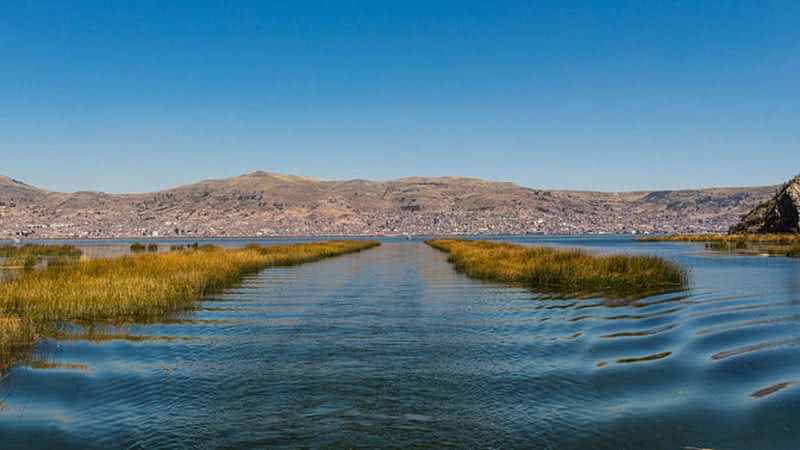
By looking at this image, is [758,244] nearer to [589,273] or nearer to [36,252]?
[589,273]

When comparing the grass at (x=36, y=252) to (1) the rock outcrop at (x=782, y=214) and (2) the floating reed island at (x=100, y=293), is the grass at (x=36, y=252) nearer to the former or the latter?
(2) the floating reed island at (x=100, y=293)

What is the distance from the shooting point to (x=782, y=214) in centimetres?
9325

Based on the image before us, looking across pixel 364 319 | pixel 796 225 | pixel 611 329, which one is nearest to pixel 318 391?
pixel 364 319

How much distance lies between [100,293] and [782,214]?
105189 mm

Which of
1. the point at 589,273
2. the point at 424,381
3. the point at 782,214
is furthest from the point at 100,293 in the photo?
the point at 782,214

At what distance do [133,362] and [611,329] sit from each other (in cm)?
1328

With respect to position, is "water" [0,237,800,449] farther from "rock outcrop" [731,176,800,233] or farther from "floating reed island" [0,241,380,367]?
"rock outcrop" [731,176,800,233]

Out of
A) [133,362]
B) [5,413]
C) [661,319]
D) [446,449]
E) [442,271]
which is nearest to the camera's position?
[446,449]

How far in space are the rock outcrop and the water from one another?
85.1m

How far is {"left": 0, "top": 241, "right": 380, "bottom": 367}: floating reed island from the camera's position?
17.3 metres

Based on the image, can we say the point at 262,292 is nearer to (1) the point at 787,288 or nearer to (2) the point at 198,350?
(2) the point at 198,350

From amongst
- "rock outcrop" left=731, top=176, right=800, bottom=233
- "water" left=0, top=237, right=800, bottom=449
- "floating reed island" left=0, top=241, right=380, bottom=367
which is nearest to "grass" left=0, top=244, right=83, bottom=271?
"floating reed island" left=0, top=241, right=380, bottom=367

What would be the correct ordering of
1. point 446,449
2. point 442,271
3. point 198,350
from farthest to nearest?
point 442,271 → point 198,350 → point 446,449

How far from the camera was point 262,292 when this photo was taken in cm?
2764
